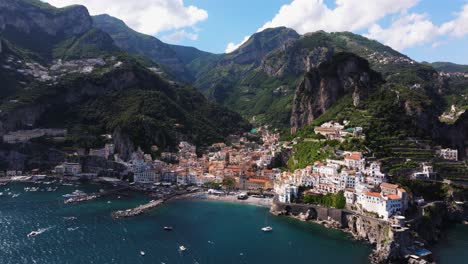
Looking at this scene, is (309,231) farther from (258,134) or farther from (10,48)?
(10,48)

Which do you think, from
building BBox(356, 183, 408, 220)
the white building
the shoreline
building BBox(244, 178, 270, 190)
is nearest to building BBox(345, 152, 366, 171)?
building BBox(356, 183, 408, 220)

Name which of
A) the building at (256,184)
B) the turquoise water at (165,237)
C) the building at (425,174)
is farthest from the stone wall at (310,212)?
the building at (256,184)

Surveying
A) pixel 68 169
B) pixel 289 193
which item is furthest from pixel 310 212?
pixel 68 169

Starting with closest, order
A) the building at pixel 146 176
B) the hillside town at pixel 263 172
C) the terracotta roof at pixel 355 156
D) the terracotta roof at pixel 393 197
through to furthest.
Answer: the terracotta roof at pixel 393 197, the hillside town at pixel 263 172, the terracotta roof at pixel 355 156, the building at pixel 146 176

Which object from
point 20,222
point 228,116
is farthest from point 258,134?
point 20,222

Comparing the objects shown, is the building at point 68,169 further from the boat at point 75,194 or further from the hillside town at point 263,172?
the boat at point 75,194

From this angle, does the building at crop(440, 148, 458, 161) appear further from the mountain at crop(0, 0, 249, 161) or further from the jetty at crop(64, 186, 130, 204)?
the mountain at crop(0, 0, 249, 161)
